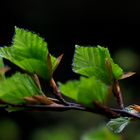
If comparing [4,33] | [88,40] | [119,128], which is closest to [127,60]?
[88,40]

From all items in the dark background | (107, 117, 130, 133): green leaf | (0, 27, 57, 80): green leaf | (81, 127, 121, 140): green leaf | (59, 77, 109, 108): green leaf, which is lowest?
the dark background

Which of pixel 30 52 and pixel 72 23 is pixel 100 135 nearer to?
pixel 30 52

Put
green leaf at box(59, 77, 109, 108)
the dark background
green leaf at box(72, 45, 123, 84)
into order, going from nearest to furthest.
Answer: green leaf at box(59, 77, 109, 108) → green leaf at box(72, 45, 123, 84) → the dark background

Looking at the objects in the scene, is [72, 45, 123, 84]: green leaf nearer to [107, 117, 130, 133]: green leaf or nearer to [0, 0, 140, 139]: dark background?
[107, 117, 130, 133]: green leaf

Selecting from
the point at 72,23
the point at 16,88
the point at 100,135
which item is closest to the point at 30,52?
the point at 16,88

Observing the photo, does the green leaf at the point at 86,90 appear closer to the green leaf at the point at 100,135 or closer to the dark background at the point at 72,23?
the green leaf at the point at 100,135

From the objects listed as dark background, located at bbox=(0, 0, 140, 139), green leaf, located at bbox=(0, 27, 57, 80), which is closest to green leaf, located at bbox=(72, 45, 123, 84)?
green leaf, located at bbox=(0, 27, 57, 80)

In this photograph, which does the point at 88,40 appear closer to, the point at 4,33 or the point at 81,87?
the point at 4,33
